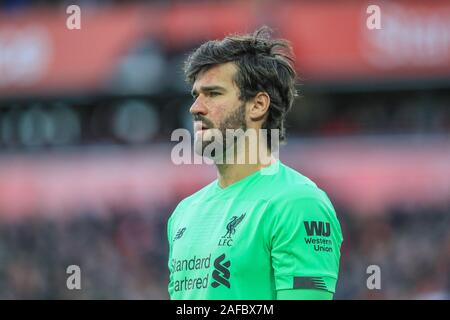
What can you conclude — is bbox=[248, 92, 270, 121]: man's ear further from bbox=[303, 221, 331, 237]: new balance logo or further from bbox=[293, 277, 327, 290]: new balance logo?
bbox=[293, 277, 327, 290]: new balance logo

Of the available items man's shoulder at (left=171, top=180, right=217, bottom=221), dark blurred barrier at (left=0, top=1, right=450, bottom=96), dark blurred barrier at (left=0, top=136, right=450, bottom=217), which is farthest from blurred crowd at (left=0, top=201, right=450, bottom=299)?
man's shoulder at (left=171, top=180, right=217, bottom=221)

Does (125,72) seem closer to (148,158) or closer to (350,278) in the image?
(148,158)

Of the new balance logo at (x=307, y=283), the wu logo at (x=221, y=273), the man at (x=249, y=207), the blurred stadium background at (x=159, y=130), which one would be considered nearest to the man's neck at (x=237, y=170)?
the man at (x=249, y=207)

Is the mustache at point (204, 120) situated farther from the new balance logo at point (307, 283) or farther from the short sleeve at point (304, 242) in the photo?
the new balance logo at point (307, 283)

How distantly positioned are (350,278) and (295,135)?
4.00 metres

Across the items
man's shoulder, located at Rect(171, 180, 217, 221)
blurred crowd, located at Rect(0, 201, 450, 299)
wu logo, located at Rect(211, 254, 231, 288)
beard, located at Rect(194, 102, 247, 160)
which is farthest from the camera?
blurred crowd, located at Rect(0, 201, 450, 299)

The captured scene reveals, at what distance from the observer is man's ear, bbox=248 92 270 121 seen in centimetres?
413

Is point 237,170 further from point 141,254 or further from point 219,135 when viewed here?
point 141,254

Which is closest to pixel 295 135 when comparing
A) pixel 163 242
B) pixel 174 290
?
pixel 163 242

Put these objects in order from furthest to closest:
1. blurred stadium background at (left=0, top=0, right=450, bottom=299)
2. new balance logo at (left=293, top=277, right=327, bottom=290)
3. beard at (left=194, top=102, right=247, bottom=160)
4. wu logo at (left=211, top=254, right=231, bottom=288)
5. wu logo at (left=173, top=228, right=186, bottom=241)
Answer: blurred stadium background at (left=0, top=0, right=450, bottom=299) → wu logo at (left=173, top=228, right=186, bottom=241) → beard at (left=194, top=102, right=247, bottom=160) → wu logo at (left=211, top=254, right=231, bottom=288) → new balance logo at (left=293, top=277, right=327, bottom=290)

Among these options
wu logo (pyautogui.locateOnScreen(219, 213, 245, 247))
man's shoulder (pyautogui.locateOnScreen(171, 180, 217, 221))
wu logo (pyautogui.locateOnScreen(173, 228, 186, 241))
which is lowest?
wu logo (pyautogui.locateOnScreen(173, 228, 186, 241))

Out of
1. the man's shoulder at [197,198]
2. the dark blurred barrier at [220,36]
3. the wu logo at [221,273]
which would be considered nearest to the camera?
the wu logo at [221,273]

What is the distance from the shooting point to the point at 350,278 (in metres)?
13.1

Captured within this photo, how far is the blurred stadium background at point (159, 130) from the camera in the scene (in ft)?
50.2
